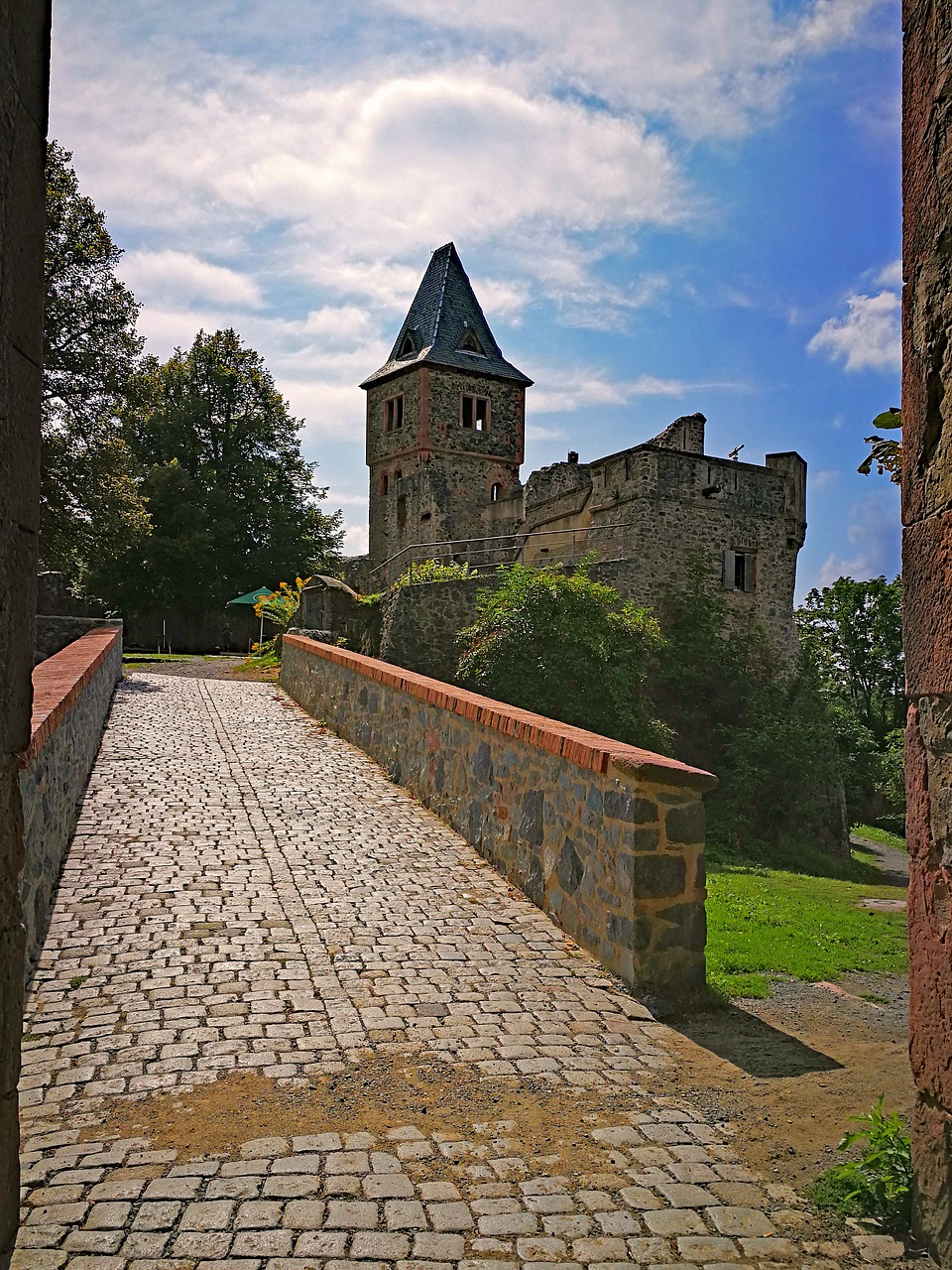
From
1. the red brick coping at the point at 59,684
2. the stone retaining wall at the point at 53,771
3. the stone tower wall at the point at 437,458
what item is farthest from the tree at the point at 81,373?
the stone tower wall at the point at 437,458

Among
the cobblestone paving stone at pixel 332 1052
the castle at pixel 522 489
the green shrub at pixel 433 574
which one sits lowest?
the cobblestone paving stone at pixel 332 1052

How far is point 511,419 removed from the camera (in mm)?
39500

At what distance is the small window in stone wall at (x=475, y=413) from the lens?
38.4 metres

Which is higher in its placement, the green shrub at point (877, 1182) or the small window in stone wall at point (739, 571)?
the small window in stone wall at point (739, 571)

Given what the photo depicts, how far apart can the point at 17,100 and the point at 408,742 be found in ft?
26.5

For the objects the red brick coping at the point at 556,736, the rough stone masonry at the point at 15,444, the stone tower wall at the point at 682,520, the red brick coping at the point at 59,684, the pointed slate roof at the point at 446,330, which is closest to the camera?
the rough stone masonry at the point at 15,444

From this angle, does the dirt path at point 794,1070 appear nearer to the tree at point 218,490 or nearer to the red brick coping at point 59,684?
the red brick coping at point 59,684

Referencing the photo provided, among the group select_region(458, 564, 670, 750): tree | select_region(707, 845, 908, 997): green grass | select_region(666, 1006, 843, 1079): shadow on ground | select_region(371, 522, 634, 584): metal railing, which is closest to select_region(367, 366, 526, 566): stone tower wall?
select_region(371, 522, 634, 584): metal railing

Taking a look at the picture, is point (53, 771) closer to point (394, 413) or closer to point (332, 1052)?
point (332, 1052)

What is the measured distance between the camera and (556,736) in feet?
21.5

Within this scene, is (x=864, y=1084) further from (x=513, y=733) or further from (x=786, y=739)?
(x=786, y=739)

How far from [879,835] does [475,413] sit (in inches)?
828

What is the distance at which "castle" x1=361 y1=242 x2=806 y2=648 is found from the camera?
22781 mm

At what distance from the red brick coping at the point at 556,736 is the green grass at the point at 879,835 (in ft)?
71.1
